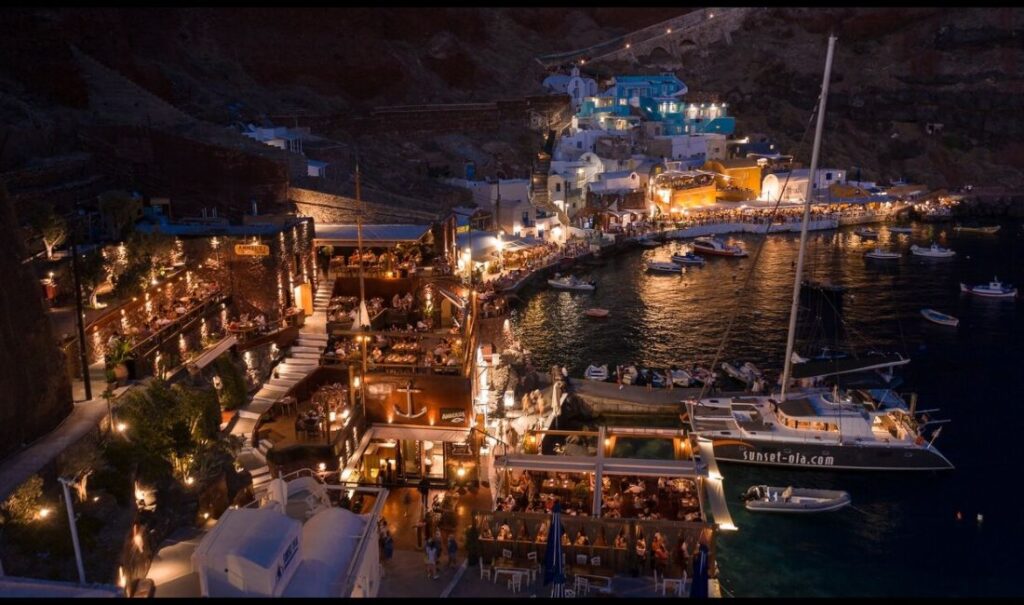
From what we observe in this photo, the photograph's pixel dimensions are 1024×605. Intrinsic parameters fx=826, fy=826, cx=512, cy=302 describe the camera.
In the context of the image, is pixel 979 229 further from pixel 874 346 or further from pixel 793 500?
pixel 793 500

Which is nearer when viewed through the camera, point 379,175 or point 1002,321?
point 1002,321

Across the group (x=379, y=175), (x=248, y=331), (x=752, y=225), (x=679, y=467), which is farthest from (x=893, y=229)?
(x=248, y=331)

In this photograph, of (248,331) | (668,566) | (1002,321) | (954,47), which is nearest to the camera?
(668,566)

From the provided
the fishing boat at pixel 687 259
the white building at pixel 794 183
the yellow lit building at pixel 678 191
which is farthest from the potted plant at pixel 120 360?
the white building at pixel 794 183

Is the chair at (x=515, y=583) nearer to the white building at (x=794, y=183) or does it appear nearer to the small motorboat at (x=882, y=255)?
the small motorboat at (x=882, y=255)

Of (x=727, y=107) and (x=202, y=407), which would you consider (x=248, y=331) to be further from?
(x=727, y=107)

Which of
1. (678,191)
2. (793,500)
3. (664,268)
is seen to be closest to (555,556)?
(793,500)
